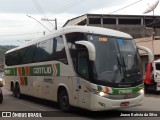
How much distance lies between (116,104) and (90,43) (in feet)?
7.14

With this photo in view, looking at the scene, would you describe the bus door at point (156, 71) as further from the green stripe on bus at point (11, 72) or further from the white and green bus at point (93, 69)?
the white and green bus at point (93, 69)

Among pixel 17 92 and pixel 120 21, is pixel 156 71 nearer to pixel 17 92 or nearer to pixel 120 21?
pixel 17 92

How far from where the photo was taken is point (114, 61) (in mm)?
12156

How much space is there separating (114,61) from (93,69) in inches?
33.4

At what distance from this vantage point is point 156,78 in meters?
23.6

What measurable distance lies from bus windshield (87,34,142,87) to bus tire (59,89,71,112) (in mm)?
2363

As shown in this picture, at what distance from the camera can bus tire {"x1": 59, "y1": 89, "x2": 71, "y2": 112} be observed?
13634 millimetres

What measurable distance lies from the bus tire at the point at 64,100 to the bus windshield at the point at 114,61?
7.75 feet

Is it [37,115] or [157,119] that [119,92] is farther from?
[37,115]

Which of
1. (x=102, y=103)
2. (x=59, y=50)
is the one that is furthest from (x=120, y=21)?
(x=102, y=103)

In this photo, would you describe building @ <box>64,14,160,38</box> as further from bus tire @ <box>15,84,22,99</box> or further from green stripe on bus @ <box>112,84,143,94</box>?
green stripe on bus @ <box>112,84,143,94</box>

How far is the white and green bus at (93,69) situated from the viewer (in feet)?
38.5

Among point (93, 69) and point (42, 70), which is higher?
point (93, 69)

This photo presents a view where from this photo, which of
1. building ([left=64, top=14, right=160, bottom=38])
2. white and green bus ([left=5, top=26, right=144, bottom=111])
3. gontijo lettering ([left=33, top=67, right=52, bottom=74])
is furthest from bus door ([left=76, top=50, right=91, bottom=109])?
building ([left=64, top=14, right=160, bottom=38])
